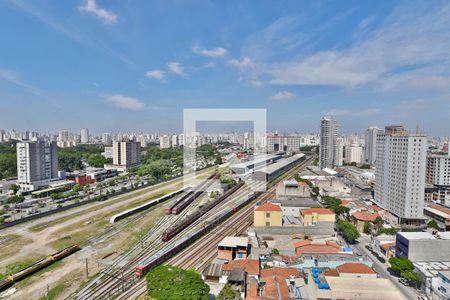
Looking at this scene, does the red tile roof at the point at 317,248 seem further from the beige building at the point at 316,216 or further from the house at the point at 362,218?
the house at the point at 362,218

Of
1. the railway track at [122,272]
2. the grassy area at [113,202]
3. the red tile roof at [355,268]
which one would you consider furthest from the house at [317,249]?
the grassy area at [113,202]

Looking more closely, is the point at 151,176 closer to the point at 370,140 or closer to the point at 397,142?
the point at 397,142

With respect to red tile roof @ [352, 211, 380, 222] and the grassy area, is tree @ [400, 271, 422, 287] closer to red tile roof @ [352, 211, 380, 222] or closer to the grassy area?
red tile roof @ [352, 211, 380, 222]

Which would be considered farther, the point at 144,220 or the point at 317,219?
the point at 144,220

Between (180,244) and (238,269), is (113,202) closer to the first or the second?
(180,244)

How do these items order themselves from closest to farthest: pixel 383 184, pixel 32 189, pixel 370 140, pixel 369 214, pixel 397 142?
pixel 369 214 < pixel 397 142 < pixel 383 184 < pixel 32 189 < pixel 370 140

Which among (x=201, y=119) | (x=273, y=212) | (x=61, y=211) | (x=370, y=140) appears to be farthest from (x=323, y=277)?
(x=370, y=140)


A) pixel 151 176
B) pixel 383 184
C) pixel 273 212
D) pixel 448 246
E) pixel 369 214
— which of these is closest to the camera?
pixel 448 246

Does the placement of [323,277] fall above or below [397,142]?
below
